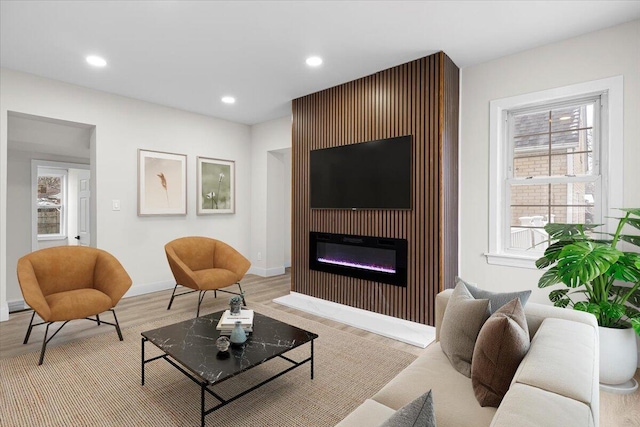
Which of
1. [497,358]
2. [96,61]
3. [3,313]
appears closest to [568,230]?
[497,358]

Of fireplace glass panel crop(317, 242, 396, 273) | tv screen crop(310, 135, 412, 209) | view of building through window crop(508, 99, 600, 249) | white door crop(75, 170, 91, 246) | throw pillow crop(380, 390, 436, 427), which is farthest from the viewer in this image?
white door crop(75, 170, 91, 246)

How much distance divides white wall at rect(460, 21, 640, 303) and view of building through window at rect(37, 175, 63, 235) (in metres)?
7.00

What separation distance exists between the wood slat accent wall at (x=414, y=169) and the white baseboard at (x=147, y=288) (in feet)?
7.72

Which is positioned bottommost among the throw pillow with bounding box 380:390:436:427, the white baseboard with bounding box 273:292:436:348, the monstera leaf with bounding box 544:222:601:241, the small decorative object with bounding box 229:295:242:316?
the white baseboard with bounding box 273:292:436:348

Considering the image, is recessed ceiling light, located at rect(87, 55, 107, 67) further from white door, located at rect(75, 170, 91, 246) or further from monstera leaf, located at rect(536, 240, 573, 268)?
monstera leaf, located at rect(536, 240, 573, 268)

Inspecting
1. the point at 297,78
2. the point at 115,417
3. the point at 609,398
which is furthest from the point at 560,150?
the point at 115,417

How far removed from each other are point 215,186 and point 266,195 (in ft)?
2.81

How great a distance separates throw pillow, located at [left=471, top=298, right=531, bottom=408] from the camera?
49.3 inches

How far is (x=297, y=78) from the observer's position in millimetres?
3725

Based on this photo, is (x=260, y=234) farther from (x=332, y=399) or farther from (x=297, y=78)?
(x=332, y=399)

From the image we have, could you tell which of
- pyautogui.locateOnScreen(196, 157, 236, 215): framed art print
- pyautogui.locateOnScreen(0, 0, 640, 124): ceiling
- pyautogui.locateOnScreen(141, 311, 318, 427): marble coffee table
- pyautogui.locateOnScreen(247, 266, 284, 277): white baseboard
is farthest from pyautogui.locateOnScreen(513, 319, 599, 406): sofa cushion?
pyautogui.locateOnScreen(196, 157, 236, 215): framed art print

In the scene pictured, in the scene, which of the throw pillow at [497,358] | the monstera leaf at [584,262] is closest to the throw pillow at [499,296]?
the throw pillow at [497,358]

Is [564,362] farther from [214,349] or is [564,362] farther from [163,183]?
[163,183]

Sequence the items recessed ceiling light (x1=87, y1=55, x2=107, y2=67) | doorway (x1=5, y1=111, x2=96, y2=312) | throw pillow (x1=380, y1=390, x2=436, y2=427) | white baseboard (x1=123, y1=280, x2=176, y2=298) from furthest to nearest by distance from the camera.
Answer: white baseboard (x1=123, y1=280, x2=176, y2=298), doorway (x1=5, y1=111, x2=96, y2=312), recessed ceiling light (x1=87, y1=55, x2=107, y2=67), throw pillow (x1=380, y1=390, x2=436, y2=427)
